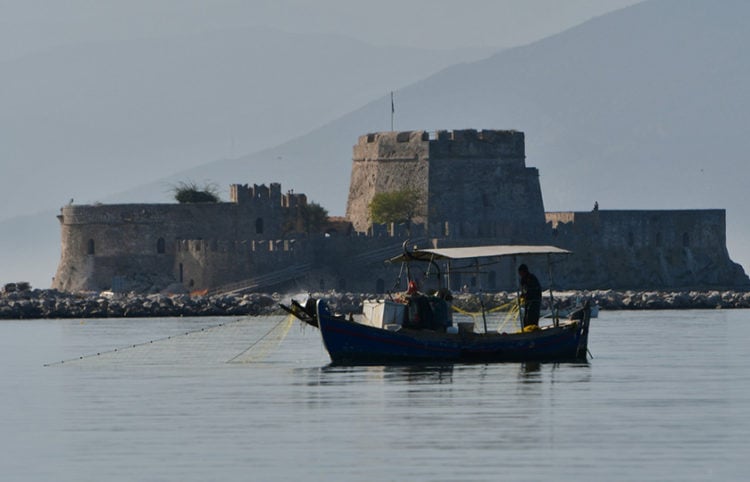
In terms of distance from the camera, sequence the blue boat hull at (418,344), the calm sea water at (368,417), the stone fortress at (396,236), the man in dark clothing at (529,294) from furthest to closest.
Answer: the stone fortress at (396,236) < the man in dark clothing at (529,294) < the blue boat hull at (418,344) < the calm sea water at (368,417)

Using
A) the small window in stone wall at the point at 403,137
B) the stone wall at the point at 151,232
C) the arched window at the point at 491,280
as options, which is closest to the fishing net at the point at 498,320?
the arched window at the point at 491,280

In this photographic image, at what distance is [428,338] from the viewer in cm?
3572

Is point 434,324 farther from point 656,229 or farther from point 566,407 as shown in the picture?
point 656,229

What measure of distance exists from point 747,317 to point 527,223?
681 inches

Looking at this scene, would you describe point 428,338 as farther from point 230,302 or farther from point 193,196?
point 193,196

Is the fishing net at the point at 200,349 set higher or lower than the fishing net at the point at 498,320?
lower

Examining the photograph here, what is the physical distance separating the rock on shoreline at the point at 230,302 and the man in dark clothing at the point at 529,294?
24.9 metres

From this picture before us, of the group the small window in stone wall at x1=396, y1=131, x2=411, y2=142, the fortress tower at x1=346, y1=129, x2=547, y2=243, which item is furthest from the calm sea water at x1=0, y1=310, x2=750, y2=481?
the small window in stone wall at x1=396, y1=131, x2=411, y2=142

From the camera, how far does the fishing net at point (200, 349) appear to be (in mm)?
39216

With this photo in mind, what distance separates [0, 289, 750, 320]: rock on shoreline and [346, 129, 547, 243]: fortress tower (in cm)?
667

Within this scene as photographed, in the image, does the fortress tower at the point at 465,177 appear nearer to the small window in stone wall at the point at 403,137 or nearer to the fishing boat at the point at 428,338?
the small window in stone wall at the point at 403,137

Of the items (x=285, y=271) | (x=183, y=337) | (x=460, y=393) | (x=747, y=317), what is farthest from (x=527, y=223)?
(x=460, y=393)

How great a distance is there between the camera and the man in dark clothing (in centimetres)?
3597

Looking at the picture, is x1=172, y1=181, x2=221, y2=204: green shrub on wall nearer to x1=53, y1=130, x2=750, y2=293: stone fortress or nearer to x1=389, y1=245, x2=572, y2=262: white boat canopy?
x1=53, y1=130, x2=750, y2=293: stone fortress
